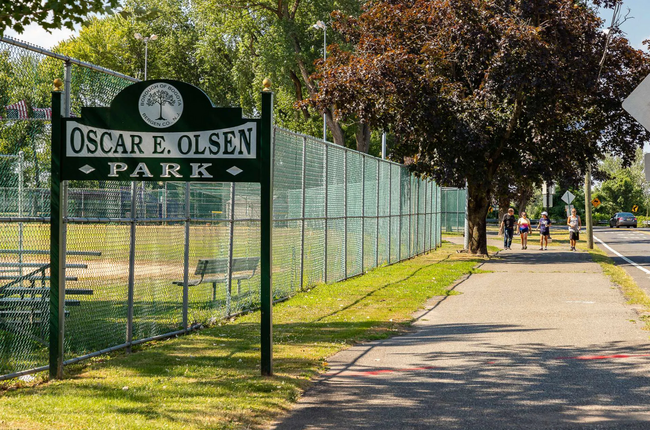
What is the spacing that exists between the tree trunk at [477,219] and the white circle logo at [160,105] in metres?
19.9

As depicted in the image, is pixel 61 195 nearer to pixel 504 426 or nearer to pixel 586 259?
pixel 504 426

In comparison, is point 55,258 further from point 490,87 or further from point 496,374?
point 490,87

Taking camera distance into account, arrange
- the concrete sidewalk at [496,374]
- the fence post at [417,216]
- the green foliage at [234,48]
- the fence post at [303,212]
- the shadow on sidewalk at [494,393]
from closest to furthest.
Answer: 1. the shadow on sidewalk at [494,393]
2. the concrete sidewalk at [496,374]
3. the fence post at [303,212]
4. the fence post at [417,216]
5. the green foliage at [234,48]

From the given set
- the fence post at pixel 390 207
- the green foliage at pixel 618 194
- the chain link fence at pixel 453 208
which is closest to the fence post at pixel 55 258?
the fence post at pixel 390 207

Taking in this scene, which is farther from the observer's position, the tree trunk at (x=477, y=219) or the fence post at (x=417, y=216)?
the fence post at (x=417, y=216)

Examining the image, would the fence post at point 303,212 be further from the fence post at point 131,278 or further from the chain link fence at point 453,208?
the chain link fence at point 453,208

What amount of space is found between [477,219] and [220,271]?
17.4m

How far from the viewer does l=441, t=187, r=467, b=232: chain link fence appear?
4595 cm

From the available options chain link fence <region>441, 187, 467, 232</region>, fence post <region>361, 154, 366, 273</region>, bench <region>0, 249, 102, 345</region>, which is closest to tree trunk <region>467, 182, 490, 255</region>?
fence post <region>361, 154, 366, 273</region>

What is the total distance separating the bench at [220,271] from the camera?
10.6 meters

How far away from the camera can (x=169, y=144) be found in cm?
720

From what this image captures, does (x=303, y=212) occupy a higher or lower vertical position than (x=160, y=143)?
lower

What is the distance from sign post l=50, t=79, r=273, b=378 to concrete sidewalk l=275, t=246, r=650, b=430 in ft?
4.03

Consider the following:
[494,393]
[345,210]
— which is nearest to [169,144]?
[494,393]
